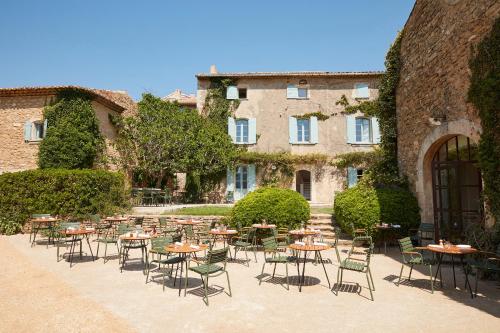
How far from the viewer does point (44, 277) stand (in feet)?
20.3

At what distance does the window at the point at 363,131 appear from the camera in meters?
17.4

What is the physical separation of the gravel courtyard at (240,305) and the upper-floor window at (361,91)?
12.4m

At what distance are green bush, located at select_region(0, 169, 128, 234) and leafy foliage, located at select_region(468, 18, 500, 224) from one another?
11.7 meters

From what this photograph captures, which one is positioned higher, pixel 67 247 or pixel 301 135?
pixel 301 135

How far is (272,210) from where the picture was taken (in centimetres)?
930

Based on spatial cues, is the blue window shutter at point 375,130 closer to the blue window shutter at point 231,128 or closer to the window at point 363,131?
the window at point 363,131

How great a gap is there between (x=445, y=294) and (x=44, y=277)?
719cm

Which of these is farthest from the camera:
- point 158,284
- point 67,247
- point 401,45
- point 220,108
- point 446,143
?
point 220,108

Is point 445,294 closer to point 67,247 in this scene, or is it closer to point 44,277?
point 44,277

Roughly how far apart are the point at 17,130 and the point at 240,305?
14.8 meters

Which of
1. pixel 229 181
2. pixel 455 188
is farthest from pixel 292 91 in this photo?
pixel 455 188

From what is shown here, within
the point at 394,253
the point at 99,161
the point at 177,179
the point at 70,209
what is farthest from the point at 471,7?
the point at 177,179

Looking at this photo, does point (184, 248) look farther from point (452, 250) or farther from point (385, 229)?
point (385, 229)

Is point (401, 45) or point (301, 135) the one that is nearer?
point (401, 45)
